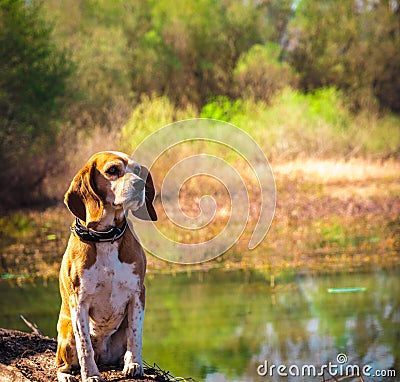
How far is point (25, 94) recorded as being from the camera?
25047mm

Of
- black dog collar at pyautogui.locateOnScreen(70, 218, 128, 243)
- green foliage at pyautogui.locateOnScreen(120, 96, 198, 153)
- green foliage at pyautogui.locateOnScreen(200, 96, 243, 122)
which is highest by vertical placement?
green foliage at pyautogui.locateOnScreen(200, 96, 243, 122)

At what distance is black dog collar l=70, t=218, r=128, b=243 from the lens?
5.07 metres

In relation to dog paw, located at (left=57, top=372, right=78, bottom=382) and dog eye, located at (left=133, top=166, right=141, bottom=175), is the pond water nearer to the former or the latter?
dog paw, located at (left=57, top=372, right=78, bottom=382)

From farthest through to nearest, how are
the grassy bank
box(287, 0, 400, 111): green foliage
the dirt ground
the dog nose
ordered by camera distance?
box(287, 0, 400, 111): green foliage
the grassy bank
the dirt ground
the dog nose

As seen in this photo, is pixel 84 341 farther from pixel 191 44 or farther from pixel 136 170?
pixel 191 44

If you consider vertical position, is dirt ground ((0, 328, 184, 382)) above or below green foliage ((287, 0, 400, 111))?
below

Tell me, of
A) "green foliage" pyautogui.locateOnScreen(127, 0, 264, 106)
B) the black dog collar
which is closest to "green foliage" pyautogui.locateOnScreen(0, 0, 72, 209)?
"green foliage" pyautogui.locateOnScreen(127, 0, 264, 106)

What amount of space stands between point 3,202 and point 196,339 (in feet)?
53.5

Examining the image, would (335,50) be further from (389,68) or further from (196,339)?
(196,339)

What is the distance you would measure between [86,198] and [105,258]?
38cm

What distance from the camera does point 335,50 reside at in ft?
147

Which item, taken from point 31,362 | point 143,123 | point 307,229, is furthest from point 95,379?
point 143,123

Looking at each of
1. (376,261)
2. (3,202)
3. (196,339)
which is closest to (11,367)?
(196,339)

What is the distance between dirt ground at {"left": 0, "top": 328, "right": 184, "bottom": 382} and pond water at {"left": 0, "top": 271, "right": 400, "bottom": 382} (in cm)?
222
